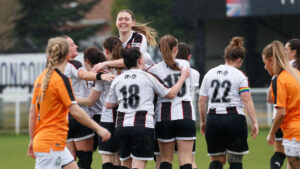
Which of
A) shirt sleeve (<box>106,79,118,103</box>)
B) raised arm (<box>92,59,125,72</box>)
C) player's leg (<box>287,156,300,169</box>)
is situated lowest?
player's leg (<box>287,156,300,169</box>)

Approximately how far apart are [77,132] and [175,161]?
13.2ft

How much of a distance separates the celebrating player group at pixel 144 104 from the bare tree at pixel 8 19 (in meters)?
25.3

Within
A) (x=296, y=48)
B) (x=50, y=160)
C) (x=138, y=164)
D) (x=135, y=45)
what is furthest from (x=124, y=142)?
(x=296, y=48)

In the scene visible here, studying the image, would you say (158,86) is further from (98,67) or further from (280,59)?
(280,59)

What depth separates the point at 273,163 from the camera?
27.8 ft

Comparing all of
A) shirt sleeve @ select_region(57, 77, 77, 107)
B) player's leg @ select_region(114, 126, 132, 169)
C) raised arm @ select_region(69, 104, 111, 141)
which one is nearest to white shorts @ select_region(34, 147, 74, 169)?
raised arm @ select_region(69, 104, 111, 141)

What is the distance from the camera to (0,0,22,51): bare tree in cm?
3288

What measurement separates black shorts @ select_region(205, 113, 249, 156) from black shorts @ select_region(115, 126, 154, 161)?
1.10 metres

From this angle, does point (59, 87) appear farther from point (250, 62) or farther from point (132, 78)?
point (250, 62)

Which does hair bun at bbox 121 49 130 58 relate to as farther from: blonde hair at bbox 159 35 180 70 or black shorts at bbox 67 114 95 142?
black shorts at bbox 67 114 95 142

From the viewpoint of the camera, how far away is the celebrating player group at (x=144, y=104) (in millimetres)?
6293

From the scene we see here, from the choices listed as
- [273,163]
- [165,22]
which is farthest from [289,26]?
[273,163]

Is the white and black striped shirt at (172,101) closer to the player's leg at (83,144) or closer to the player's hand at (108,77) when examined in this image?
the player's hand at (108,77)

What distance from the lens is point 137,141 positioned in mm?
7148
